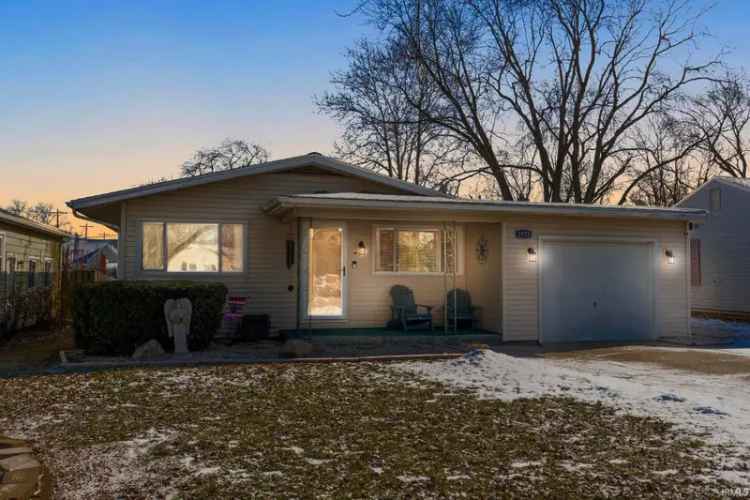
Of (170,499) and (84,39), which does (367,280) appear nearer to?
(84,39)

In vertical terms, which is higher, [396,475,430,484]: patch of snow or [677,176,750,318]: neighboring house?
[677,176,750,318]: neighboring house

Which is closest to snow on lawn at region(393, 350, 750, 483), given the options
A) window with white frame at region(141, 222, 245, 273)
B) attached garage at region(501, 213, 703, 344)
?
attached garage at region(501, 213, 703, 344)

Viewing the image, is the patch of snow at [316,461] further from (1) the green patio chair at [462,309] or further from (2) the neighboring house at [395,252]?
(1) the green patio chair at [462,309]

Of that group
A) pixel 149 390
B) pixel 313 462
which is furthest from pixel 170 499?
pixel 149 390

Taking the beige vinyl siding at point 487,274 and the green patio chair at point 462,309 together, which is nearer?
the beige vinyl siding at point 487,274

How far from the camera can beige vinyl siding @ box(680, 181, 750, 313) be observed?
60.3ft

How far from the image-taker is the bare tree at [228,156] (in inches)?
1556

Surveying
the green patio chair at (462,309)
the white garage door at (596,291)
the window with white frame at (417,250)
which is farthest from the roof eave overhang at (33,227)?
the white garage door at (596,291)

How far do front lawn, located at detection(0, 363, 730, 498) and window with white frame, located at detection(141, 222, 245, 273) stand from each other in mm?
4494

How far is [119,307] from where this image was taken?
10.1 meters

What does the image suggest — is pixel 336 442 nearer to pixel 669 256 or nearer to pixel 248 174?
pixel 248 174

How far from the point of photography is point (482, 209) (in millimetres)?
11766

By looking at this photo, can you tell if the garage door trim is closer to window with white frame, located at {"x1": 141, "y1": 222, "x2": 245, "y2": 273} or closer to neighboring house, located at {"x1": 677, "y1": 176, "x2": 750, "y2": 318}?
window with white frame, located at {"x1": 141, "y1": 222, "x2": 245, "y2": 273}

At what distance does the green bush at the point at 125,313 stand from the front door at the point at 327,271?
9.12 ft
